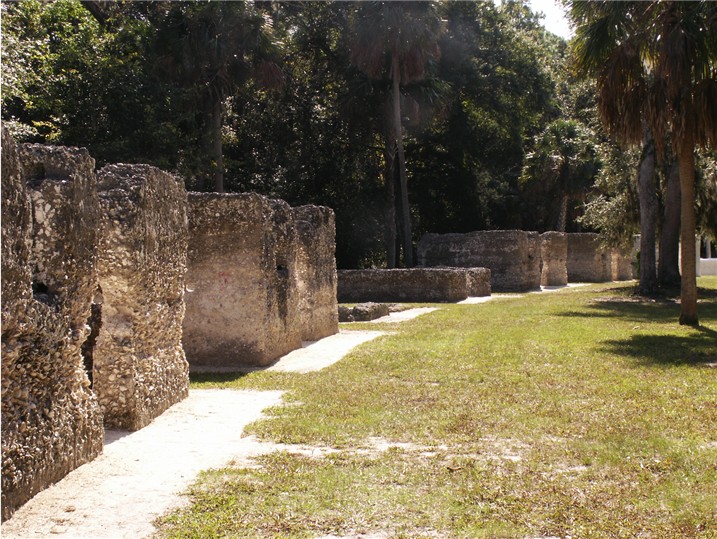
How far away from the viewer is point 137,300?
764 cm

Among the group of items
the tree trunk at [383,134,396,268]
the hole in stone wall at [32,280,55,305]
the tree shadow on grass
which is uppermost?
the tree trunk at [383,134,396,268]

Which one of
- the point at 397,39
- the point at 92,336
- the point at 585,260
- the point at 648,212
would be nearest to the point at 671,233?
the point at 648,212

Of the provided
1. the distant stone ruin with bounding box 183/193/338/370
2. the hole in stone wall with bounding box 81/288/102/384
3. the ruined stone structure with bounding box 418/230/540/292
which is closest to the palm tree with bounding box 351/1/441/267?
the ruined stone structure with bounding box 418/230/540/292

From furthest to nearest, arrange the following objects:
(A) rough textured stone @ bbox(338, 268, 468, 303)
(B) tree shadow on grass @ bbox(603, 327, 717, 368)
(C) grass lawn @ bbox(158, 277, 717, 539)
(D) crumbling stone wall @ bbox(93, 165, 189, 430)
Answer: (A) rough textured stone @ bbox(338, 268, 468, 303), (B) tree shadow on grass @ bbox(603, 327, 717, 368), (D) crumbling stone wall @ bbox(93, 165, 189, 430), (C) grass lawn @ bbox(158, 277, 717, 539)

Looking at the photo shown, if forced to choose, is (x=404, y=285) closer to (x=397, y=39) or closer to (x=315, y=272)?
(x=397, y=39)

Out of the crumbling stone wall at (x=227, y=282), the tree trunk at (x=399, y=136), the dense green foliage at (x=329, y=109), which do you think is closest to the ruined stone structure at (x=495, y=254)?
the tree trunk at (x=399, y=136)

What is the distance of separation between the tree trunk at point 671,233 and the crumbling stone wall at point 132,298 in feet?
67.0

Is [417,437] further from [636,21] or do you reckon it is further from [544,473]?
[636,21]

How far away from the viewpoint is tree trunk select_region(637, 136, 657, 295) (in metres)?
24.7

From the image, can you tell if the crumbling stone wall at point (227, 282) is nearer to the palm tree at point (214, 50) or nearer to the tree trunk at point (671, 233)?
the palm tree at point (214, 50)

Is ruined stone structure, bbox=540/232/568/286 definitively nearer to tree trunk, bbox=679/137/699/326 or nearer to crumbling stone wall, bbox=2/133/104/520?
tree trunk, bbox=679/137/699/326

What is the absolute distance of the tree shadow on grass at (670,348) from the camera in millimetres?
11453

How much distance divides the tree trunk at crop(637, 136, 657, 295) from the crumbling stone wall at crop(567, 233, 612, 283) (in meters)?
13.6

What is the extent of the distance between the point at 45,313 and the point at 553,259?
31952 mm
